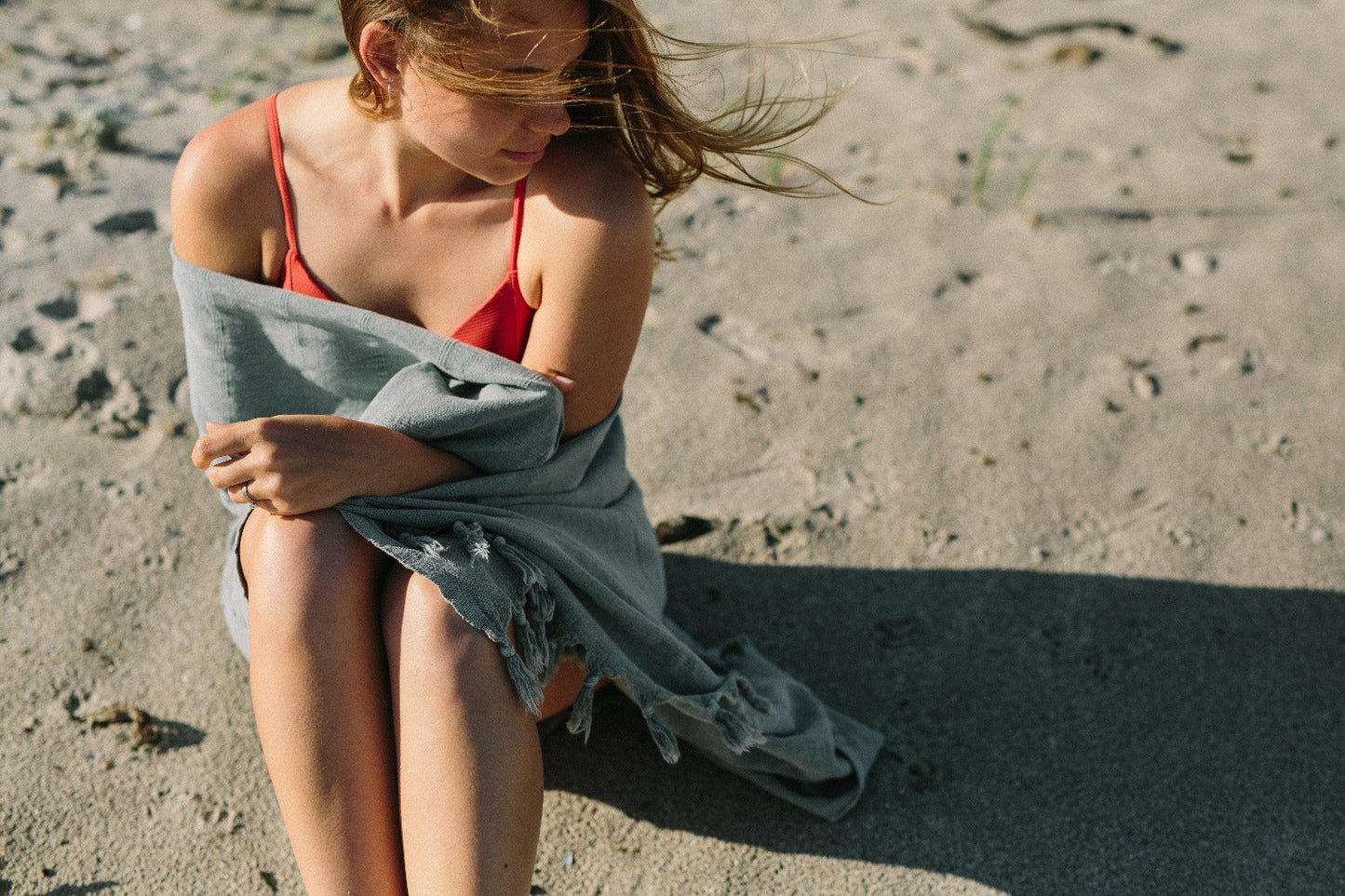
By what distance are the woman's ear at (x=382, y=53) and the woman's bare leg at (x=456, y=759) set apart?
65cm

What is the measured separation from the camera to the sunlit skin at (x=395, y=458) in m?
1.42

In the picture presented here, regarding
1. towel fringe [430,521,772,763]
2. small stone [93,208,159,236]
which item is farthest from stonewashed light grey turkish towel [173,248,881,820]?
small stone [93,208,159,236]

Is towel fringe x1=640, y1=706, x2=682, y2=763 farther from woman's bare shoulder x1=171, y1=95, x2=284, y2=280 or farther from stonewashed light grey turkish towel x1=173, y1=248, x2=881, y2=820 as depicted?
woman's bare shoulder x1=171, y1=95, x2=284, y2=280

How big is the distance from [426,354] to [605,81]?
44 centimetres

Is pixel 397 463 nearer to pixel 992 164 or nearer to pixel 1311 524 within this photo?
pixel 1311 524

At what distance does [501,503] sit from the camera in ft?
5.27

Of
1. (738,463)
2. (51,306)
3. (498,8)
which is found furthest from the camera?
(51,306)

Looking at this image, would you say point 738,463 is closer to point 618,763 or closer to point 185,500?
point 618,763

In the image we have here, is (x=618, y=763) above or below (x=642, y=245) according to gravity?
below

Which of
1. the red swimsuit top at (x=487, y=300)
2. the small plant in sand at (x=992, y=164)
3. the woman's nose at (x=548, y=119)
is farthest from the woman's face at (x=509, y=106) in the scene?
the small plant in sand at (x=992, y=164)

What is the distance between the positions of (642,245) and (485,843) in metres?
0.81

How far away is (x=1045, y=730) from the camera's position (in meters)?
1.93

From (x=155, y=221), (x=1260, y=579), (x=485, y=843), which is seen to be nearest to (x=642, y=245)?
(x=485, y=843)

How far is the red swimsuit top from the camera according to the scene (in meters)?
1.64
